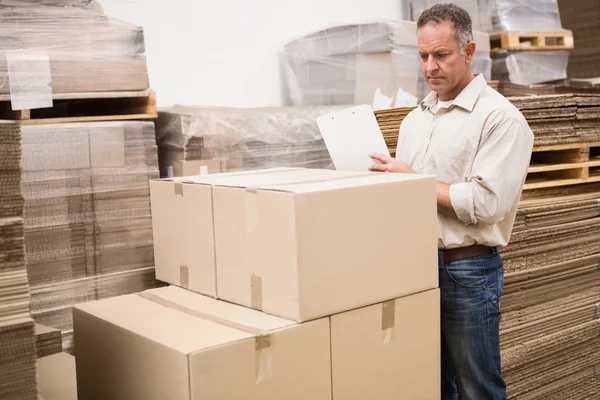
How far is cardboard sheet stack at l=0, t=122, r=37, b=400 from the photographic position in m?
1.91

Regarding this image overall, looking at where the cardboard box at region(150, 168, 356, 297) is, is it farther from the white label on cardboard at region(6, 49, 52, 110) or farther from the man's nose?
the white label on cardboard at region(6, 49, 52, 110)

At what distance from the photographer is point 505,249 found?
164 inches

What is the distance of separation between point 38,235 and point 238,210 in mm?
1229

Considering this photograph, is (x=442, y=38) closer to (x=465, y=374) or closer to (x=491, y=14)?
(x=465, y=374)

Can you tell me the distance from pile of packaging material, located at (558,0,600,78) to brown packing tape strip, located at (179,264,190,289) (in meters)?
4.94

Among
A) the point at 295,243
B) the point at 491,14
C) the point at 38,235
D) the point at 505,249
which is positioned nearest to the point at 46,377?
the point at 38,235

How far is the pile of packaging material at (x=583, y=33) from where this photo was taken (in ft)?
20.8

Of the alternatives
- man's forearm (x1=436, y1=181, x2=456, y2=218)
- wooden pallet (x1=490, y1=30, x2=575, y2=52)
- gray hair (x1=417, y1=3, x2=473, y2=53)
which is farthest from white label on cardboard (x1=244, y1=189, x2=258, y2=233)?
wooden pallet (x1=490, y1=30, x2=575, y2=52)

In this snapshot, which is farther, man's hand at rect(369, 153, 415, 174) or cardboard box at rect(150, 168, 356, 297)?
man's hand at rect(369, 153, 415, 174)

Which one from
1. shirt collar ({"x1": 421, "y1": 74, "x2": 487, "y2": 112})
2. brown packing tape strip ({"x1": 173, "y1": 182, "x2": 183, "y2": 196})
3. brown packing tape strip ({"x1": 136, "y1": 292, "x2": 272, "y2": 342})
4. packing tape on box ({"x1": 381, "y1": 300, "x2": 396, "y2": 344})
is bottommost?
packing tape on box ({"x1": 381, "y1": 300, "x2": 396, "y2": 344})

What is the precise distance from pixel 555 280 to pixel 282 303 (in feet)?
8.91

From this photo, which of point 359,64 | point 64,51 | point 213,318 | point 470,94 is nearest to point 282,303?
point 213,318

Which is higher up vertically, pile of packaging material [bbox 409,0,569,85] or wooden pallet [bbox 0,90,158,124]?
pile of packaging material [bbox 409,0,569,85]

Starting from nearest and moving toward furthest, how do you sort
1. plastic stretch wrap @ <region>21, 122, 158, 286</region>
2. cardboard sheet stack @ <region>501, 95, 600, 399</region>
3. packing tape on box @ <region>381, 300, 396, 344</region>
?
packing tape on box @ <region>381, 300, 396, 344</region>, plastic stretch wrap @ <region>21, 122, 158, 286</region>, cardboard sheet stack @ <region>501, 95, 600, 399</region>
